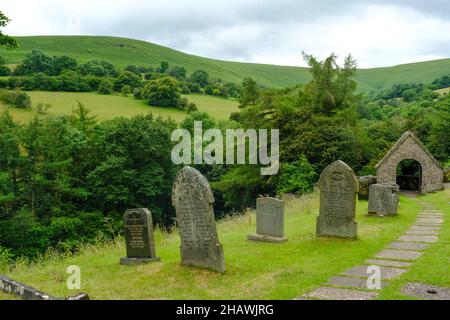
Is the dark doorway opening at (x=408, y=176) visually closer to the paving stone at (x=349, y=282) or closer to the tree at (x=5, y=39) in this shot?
the paving stone at (x=349, y=282)

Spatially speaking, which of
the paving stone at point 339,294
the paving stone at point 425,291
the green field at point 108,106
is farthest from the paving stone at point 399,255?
the green field at point 108,106

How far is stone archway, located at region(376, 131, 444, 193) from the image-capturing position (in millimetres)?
26609

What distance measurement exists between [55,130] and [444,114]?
3314 cm

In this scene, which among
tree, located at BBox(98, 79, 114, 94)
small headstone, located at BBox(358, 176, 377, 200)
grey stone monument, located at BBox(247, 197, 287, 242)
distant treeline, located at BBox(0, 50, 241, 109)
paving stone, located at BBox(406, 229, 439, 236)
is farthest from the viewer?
tree, located at BBox(98, 79, 114, 94)

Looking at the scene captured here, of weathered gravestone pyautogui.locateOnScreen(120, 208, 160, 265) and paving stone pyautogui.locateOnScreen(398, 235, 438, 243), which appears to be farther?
paving stone pyautogui.locateOnScreen(398, 235, 438, 243)

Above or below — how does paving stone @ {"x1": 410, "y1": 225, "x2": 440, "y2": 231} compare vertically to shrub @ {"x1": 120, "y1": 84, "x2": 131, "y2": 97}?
below

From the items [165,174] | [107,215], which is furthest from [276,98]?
[107,215]

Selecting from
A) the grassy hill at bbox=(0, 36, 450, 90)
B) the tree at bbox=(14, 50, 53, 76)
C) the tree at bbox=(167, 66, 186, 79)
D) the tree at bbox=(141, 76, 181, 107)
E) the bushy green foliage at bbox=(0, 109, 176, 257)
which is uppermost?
the grassy hill at bbox=(0, 36, 450, 90)

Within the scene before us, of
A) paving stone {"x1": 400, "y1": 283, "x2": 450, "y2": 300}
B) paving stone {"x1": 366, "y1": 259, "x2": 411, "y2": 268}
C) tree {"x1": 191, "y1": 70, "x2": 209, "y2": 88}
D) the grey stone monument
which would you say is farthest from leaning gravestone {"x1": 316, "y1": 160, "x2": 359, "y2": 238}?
tree {"x1": 191, "y1": 70, "x2": 209, "y2": 88}

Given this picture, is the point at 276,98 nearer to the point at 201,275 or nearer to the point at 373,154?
the point at 373,154

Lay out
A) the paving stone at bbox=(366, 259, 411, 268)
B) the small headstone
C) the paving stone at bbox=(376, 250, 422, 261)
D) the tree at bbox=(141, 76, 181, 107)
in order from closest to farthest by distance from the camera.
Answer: the paving stone at bbox=(366, 259, 411, 268), the paving stone at bbox=(376, 250, 422, 261), the small headstone, the tree at bbox=(141, 76, 181, 107)

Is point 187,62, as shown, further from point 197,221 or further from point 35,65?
point 197,221

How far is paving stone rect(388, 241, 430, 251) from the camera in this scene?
12000mm
